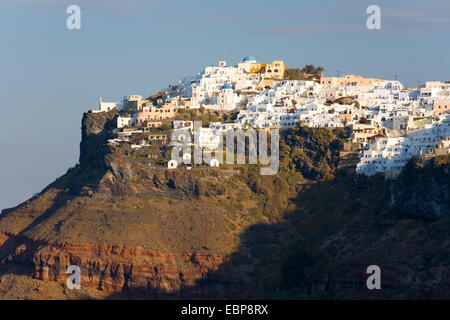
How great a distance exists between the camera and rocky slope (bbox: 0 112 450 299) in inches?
5374

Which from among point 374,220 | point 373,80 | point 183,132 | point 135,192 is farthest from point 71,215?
point 373,80

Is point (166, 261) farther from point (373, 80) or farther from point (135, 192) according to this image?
point (373, 80)

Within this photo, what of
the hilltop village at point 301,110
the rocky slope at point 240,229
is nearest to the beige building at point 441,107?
the hilltop village at point 301,110

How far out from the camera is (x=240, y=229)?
148 metres

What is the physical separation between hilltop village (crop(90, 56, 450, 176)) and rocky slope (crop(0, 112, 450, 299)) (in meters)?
2.34

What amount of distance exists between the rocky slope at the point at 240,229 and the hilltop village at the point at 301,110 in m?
2.34

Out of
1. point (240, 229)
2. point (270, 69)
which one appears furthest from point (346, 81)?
point (240, 229)

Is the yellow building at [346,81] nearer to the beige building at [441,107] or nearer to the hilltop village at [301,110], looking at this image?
the hilltop village at [301,110]

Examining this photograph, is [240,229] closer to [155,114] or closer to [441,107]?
[155,114]

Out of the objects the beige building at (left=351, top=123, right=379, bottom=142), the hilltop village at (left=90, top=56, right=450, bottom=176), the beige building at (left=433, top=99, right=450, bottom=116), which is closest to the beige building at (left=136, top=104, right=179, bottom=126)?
the hilltop village at (left=90, top=56, right=450, bottom=176)

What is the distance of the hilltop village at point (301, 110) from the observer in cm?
14850

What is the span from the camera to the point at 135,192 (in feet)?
490

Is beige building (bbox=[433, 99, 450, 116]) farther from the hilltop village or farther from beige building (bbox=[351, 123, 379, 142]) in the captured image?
beige building (bbox=[351, 123, 379, 142])

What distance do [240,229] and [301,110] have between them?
60.0ft
